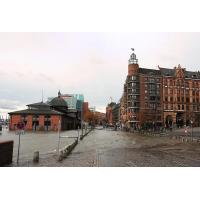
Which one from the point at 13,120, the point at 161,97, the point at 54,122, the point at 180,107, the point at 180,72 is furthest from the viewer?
the point at 180,72

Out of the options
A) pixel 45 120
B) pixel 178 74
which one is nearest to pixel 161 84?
pixel 178 74

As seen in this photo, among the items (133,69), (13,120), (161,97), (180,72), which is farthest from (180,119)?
(13,120)

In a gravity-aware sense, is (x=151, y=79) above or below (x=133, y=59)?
below

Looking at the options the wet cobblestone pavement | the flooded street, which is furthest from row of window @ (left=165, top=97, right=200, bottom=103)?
the wet cobblestone pavement

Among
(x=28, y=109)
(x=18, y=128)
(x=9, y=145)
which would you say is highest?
(x=28, y=109)

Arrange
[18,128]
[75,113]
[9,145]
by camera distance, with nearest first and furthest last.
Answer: [18,128] < [9,145] < [75,113]

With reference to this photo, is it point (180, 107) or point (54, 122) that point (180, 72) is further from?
point (54, 122)

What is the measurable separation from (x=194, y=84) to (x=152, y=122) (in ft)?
85.1

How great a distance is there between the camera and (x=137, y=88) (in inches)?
4390

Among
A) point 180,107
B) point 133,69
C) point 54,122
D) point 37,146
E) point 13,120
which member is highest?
point 133,69

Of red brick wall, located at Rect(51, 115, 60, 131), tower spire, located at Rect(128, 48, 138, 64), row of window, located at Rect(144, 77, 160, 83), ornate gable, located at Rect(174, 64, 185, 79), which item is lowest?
red brick wall, located at Rect(51, 115, 60, 131)

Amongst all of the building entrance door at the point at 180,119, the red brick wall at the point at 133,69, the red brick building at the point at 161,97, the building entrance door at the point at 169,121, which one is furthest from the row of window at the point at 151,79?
the building entrance door at the point at 180,119

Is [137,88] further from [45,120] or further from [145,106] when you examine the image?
[45,120]

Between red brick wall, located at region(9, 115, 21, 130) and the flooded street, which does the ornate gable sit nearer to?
red brick wall, located at region(9, 115, 21, 130)
